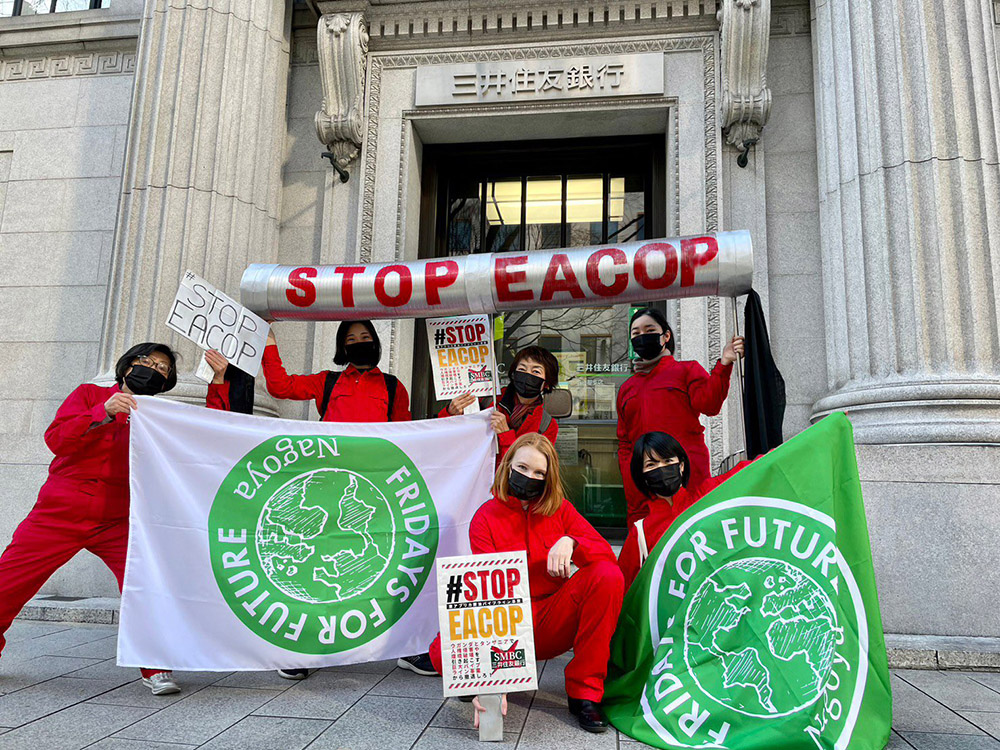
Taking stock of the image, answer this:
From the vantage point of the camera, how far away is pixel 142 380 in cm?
420

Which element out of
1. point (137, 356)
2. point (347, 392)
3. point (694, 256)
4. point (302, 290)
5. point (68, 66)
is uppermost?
point (68, 66)

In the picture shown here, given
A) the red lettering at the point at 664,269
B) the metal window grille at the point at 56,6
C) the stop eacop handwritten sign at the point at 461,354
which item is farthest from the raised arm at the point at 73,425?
the metal window grille at the point at 56,6

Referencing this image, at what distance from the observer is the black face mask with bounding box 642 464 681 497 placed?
3.80 meters

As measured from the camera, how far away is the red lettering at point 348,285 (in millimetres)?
4508

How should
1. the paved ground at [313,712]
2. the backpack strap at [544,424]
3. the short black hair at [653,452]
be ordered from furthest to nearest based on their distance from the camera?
the backpack strap at [544,424] → the short black hair at [653,452] → the paved ground at [313,712]

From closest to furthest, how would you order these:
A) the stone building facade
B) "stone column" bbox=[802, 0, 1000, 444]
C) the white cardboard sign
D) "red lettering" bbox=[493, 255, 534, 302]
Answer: the white cardboard sign, "red lettering" bbox=[493, 255, 534, 302], "stone column" bbox=[802, 0, 1000, 444], the stone building facade

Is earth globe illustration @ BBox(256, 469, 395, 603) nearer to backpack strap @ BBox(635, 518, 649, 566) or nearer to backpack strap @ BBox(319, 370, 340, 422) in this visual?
backpack strap @ BBox(319, 370, 340, 422)

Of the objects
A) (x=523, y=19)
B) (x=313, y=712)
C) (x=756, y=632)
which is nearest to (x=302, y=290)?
(x=313, y=712)

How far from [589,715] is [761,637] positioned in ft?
2.89

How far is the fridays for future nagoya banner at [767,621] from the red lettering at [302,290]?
2.69 metres

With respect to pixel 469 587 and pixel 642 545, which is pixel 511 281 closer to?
pixel 642 545

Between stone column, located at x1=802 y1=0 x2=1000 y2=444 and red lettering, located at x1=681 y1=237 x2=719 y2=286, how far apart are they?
2154 millimetres

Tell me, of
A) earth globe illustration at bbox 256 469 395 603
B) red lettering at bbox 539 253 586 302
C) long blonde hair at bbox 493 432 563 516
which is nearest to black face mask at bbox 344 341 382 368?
earth globe illustration at bbox 256 469 395 603

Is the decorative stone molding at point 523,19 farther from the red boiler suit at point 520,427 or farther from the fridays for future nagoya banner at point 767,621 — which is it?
the fridays for future nagoya banner at point 767,621
